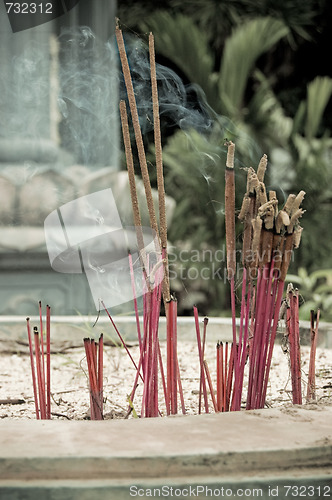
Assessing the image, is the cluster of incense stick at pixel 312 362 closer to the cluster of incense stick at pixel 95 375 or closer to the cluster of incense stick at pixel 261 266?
the cluster of incense stick at pixel 261 266

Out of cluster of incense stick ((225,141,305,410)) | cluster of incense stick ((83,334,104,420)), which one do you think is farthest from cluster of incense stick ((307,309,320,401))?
cluster of incense stick ((83,334,104,420))

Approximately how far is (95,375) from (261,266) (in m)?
0.32

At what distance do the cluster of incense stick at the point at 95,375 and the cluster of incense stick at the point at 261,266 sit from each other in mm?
214

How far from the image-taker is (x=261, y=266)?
1114 millimetres

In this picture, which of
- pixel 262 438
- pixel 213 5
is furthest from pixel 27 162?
pixel 262 438

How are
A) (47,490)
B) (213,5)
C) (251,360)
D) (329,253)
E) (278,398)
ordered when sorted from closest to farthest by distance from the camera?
(47,490) → (251,360) → (278,398) → (329,253) → (213,5)

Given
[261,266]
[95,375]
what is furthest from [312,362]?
[95,375]

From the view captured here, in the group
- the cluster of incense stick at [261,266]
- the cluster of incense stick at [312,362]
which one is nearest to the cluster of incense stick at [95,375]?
the cluster of incense stick at [261,266]

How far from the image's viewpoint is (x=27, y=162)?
3820mm

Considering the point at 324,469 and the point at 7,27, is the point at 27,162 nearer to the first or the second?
the point at 7,27

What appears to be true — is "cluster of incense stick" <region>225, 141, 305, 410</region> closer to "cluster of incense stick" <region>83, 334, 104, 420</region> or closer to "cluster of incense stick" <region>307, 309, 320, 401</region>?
"cluster of incense stick" <region>307, 309, 320, 401</region>

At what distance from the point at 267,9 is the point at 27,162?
9.52 ft

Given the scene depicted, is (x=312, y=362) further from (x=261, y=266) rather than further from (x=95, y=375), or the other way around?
(x=95, y=375)

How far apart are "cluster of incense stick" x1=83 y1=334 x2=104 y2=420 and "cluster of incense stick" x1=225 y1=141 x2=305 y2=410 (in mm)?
214
